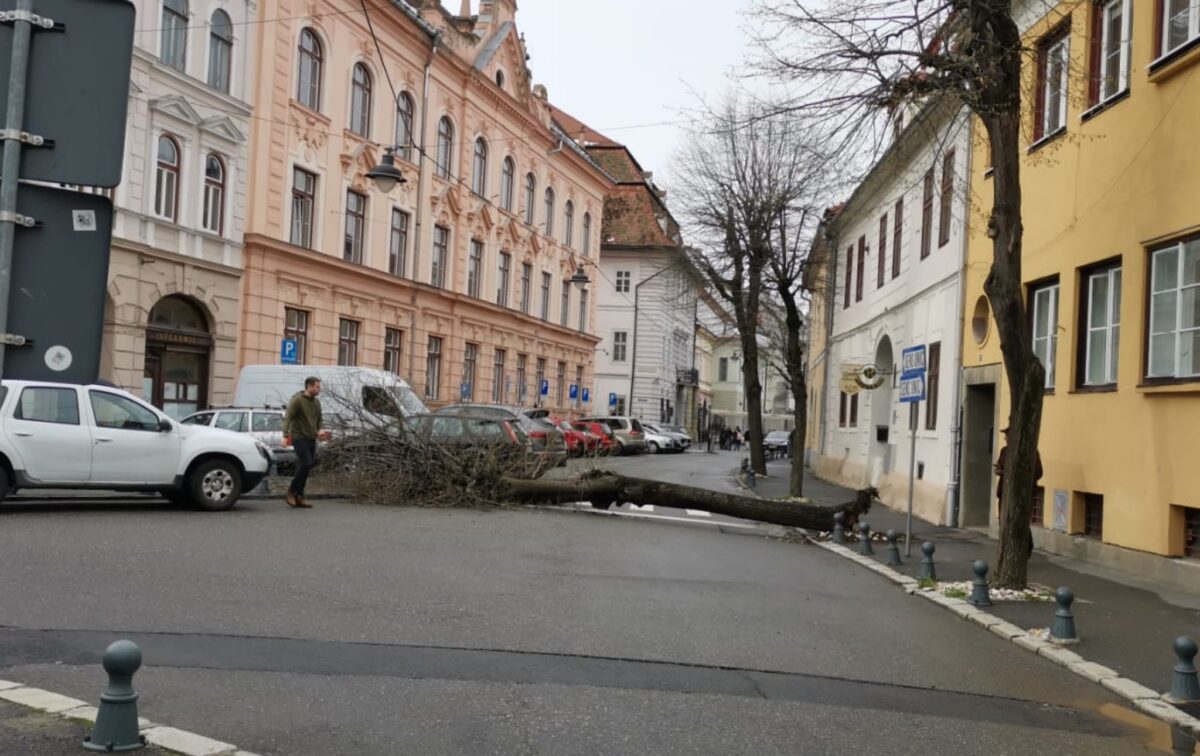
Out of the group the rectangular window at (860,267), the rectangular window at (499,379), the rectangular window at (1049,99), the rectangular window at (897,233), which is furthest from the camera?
the rectangular window at (499,379)

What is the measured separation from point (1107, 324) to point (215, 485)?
11602mm

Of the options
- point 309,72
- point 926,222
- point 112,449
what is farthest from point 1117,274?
point 309,72

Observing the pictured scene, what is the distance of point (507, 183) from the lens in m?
45.3

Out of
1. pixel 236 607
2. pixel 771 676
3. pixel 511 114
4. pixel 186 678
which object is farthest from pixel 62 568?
pixel 511 114

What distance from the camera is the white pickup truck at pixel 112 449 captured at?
13.1 meters

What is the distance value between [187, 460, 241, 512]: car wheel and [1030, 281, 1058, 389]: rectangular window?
11.0m

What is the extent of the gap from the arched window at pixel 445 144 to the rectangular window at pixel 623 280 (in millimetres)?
29622

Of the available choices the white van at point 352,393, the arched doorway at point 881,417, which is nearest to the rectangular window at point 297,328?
the white van at point 352,393

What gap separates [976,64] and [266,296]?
74.2 feet

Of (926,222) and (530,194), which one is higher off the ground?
(530,194)

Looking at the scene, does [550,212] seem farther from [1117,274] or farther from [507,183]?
[1117,274]

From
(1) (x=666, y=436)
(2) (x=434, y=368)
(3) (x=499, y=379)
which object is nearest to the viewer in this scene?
(2) (x=434, y=368)

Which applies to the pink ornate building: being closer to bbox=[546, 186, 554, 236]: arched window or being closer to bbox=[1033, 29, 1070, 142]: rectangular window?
bbox=[546, 186, 554, 236]: arched window

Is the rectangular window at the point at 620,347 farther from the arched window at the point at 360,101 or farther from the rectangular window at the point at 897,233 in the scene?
the rectangular window at the point at 897,233
